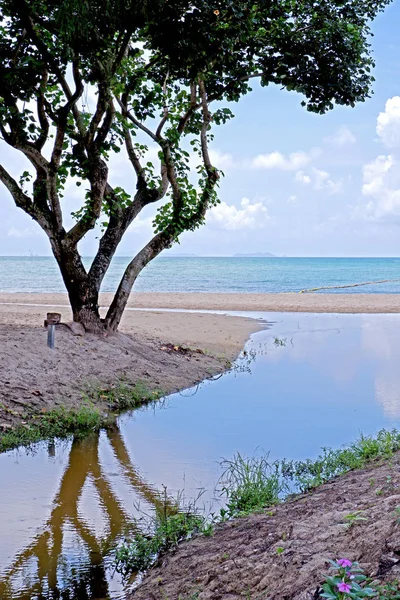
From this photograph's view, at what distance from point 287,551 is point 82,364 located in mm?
7880

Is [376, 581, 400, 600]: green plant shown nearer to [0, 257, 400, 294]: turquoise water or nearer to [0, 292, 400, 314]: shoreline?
[0, 292, 400, 314]: shoreline

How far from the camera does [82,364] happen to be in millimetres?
11516

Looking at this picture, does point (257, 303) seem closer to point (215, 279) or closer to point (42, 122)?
point (42, 122)

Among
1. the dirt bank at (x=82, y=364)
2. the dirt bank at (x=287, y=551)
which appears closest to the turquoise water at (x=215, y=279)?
the dirt bank at (x=82, y=364)

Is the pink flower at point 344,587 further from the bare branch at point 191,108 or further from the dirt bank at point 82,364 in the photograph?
the bare branch at point 191,108

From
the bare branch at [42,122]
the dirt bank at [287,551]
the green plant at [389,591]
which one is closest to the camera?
the green plant at [389,591]

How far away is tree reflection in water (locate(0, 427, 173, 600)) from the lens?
4.74 meters

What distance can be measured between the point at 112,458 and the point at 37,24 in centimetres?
795

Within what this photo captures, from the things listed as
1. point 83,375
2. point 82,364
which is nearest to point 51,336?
point 82,364

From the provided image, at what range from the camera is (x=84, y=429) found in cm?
933

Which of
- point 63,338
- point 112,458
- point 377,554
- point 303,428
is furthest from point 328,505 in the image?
point 63,338

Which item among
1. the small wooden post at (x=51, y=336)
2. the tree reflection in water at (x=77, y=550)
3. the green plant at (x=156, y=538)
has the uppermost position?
the small wooden post at (x=51, y=336)

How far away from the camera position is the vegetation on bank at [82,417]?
8.66 meters

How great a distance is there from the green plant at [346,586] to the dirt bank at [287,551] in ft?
0.64
